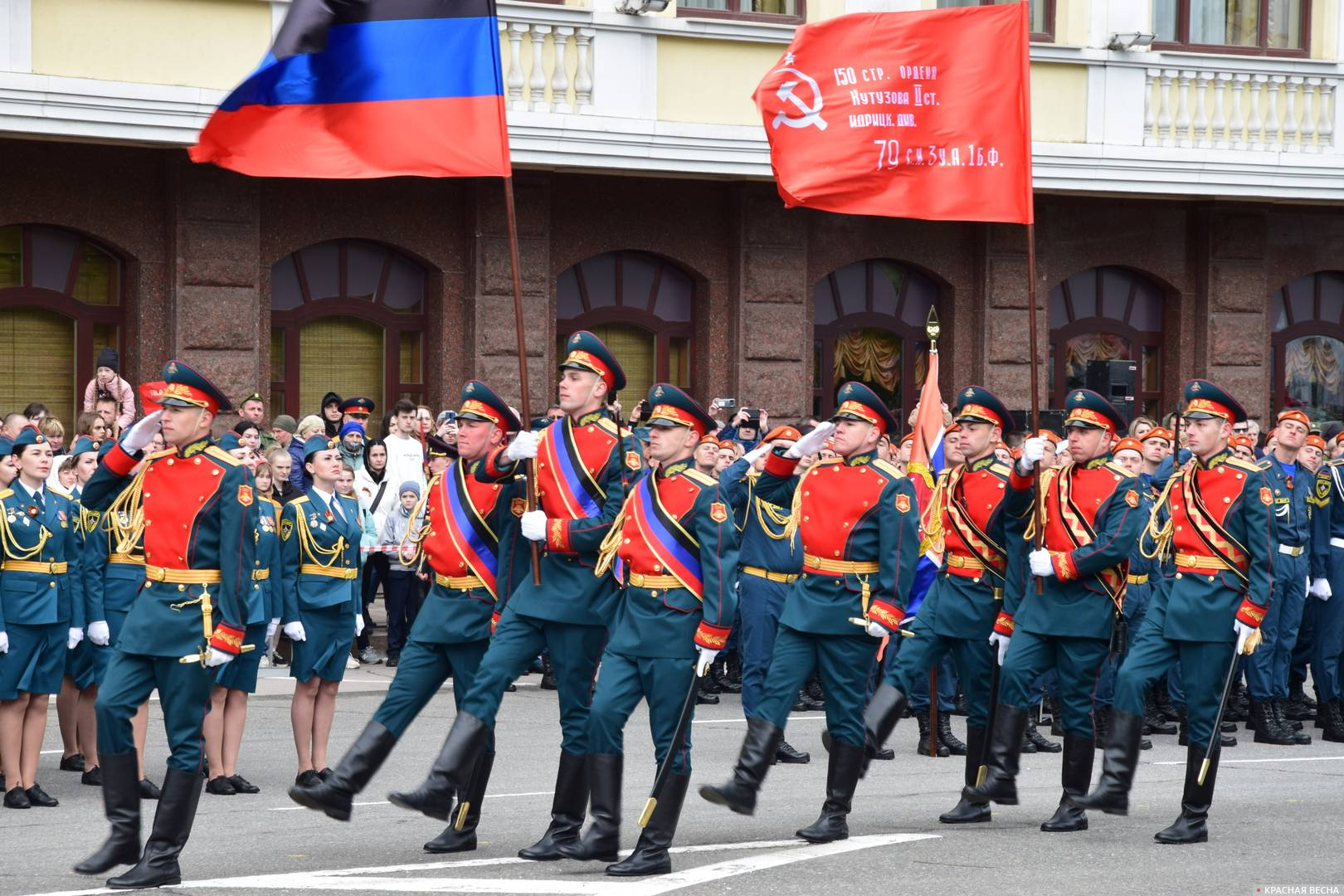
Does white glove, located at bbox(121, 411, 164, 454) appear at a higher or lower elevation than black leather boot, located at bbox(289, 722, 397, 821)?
higher

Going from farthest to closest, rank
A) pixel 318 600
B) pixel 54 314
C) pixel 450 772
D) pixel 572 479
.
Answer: pixel 54 314 → pixel 318 600 → pixel 572 479 → pixel 450 772

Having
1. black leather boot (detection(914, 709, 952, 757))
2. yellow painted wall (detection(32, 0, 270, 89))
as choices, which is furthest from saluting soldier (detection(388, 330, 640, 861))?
yellow painted wall (detection(32, 0, 270, 89))

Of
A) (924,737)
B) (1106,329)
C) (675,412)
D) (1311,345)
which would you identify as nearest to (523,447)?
(675,412)

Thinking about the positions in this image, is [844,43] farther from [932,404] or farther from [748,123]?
[748,123]

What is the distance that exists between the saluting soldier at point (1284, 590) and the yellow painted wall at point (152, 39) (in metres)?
9.17

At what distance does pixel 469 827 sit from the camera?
9.16m

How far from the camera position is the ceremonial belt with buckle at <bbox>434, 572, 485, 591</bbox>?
30.7 ft

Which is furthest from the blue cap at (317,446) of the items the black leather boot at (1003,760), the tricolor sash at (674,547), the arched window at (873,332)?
the arched window at (873,332)

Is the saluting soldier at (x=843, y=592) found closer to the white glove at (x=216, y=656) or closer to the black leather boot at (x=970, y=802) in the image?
the black leather boot at (x=970, y=802)

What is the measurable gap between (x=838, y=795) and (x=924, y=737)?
401cm

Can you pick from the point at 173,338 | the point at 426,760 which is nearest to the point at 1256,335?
the point at 173,338

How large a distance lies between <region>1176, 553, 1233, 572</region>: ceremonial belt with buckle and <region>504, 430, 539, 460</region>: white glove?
10.2ft

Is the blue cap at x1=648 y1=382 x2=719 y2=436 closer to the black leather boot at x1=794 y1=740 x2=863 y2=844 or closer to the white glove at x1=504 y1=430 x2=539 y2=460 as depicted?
the white glove at x1=504 y1=430 x2=539 y2=460

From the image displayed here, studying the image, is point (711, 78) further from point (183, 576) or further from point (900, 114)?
point (183, 576)
